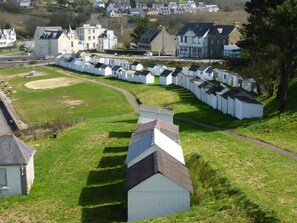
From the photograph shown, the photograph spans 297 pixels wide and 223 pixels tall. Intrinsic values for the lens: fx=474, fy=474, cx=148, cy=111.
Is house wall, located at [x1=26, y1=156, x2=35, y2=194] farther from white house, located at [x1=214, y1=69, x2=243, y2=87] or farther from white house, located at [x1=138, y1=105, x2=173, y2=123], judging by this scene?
white house, located at [x1=214, y1=69, x2=243, y2=87]

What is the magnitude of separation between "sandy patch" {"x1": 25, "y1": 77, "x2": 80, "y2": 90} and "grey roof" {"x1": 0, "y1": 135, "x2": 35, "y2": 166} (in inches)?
1354

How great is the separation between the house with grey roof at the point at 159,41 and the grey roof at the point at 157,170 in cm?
6424

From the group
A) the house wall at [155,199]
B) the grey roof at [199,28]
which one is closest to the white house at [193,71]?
the grey roof at [199,28]

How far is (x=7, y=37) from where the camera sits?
112 m

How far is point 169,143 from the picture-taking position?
2081 cm

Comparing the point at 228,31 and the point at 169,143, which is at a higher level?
the point at 228,31

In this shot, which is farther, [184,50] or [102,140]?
[184,50]

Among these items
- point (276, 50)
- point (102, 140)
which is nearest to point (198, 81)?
point (276, 50)

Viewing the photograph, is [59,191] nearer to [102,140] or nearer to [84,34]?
[102,140]

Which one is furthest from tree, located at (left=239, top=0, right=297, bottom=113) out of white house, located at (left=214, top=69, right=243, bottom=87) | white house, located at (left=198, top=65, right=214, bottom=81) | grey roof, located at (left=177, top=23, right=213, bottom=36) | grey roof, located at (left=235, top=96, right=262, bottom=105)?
grey roof, located at (left=177, top=23, right=213, bottom=36)

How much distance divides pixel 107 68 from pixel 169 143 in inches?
1673

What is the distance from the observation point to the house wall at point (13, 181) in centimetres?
2000

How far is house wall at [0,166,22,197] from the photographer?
20.0m

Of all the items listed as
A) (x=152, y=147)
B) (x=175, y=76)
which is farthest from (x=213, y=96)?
(x=152, y=147)
